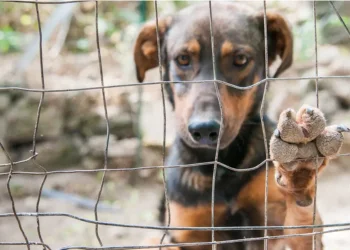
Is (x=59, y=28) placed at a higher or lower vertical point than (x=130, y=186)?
higher

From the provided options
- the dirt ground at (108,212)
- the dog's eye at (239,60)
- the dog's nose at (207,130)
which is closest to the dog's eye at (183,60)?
the dog's eye at (239,60)

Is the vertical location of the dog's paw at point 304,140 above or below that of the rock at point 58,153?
above

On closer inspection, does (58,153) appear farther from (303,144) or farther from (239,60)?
(303,144)

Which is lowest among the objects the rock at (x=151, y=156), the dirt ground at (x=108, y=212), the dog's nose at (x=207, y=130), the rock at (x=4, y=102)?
the dirt ground at (x=108, y=212)

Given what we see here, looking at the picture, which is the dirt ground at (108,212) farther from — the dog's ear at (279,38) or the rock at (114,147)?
the dog's ear at (279,38)

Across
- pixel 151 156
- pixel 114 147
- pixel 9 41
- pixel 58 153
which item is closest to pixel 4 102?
pixel 58 153

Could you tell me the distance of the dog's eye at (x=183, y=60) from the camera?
282cm

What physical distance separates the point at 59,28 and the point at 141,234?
3.87 m

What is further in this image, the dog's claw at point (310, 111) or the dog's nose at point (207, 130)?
the dog's nose at point (207, 130)

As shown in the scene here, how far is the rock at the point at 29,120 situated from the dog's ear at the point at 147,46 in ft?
9.63

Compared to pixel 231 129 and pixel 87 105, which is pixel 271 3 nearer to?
pixel 87 105

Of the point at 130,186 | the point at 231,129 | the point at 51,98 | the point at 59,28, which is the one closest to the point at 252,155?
the point at 231,129

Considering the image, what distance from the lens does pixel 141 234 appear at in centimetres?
475

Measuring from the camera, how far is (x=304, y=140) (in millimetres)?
1748
